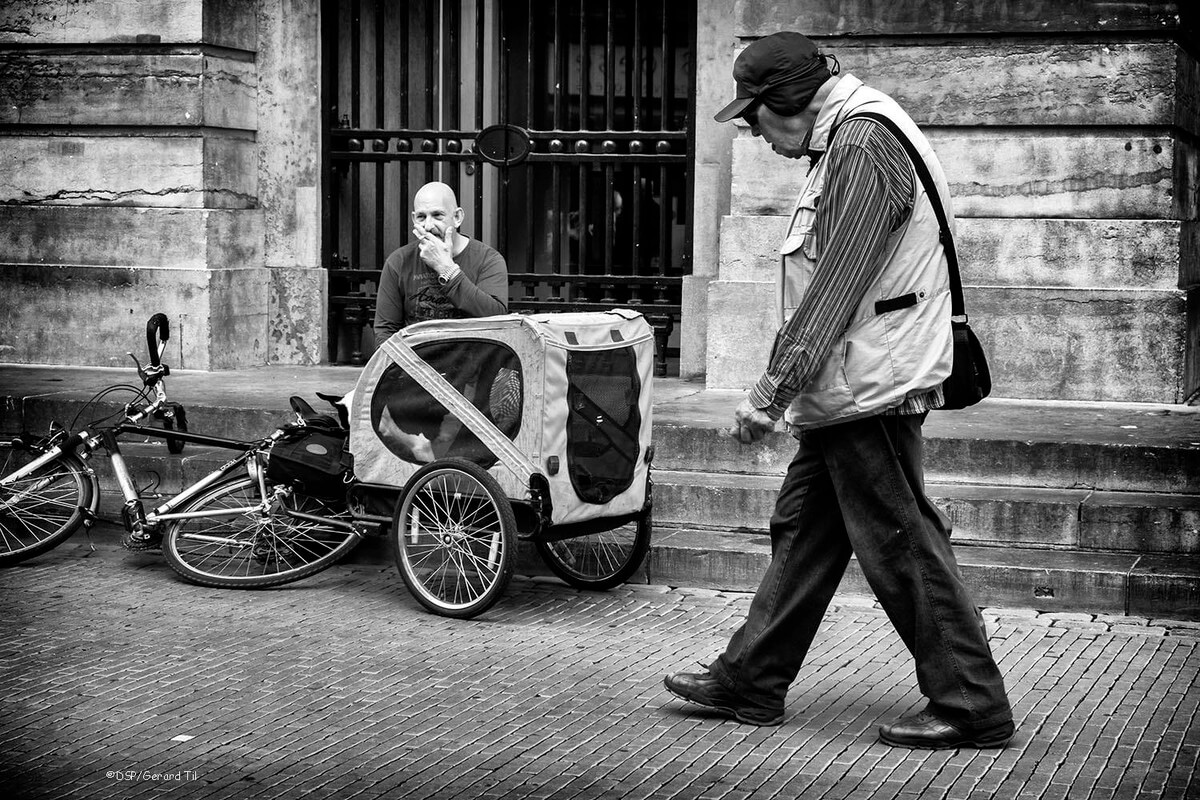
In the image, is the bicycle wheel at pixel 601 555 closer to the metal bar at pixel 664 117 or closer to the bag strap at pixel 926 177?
the bag strap at pixel 926 177

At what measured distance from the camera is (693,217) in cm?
1018

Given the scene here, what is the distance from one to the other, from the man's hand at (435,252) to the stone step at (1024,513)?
1442 mm

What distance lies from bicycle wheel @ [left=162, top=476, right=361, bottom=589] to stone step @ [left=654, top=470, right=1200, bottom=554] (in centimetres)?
155

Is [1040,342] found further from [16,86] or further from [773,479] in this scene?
[16,86]

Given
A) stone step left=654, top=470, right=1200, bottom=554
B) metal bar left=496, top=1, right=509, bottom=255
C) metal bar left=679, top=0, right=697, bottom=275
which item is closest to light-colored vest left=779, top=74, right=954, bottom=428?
stone step left=654, top=470, right=1200, bottom=554

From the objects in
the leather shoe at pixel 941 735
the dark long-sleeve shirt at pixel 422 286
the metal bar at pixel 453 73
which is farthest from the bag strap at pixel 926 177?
the metal bar at pixel 453 73

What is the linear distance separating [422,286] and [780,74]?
2.91 meters

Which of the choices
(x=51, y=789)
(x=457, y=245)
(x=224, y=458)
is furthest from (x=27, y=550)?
(x=51, y=789)

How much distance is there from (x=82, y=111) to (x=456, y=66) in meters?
2.46

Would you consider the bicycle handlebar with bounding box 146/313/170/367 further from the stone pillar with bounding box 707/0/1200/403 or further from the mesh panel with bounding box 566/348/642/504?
the stone pillar with bounding box 707/0/1200/403

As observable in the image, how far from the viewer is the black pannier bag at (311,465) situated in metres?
6.63

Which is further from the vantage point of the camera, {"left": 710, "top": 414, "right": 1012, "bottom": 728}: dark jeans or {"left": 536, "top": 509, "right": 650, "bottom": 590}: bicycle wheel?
{"left": 536, "top": 509, "right": 650, "bottom": 590}: bicycle wheel

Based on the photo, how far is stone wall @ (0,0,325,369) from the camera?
10180mm

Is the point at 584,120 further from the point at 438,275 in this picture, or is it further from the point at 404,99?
the point at 438,275
